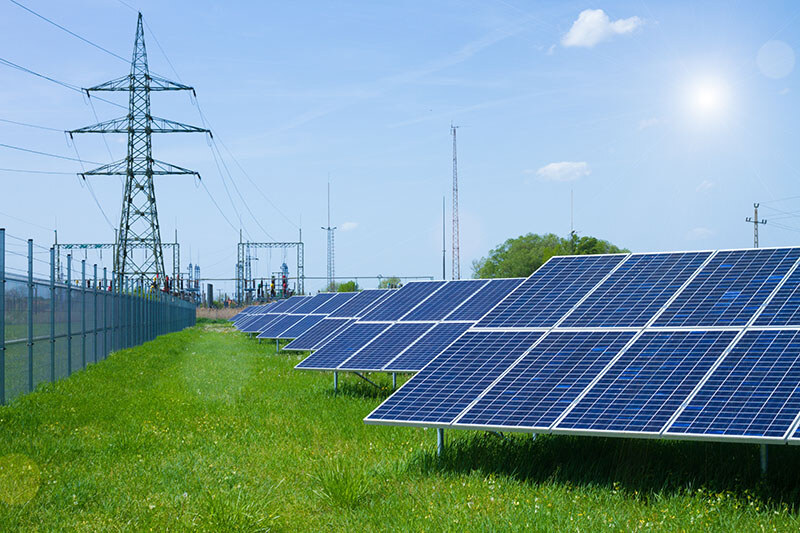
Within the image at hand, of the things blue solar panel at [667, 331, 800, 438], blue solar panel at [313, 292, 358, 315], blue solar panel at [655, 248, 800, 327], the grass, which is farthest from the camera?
blue solar panel at [313, 292, 358, 315]

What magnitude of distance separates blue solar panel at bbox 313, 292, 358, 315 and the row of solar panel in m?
22.8

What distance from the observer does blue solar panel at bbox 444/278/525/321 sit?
16594 mm

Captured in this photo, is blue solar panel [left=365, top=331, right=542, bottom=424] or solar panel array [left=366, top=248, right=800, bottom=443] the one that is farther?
blue solar panel [left=365, top=331, right=542, bottom=424]

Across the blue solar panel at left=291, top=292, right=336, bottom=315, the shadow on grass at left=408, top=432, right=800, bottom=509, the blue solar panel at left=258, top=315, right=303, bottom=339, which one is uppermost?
the blue solar panel at left=291, top=292, right=336, bottom=315

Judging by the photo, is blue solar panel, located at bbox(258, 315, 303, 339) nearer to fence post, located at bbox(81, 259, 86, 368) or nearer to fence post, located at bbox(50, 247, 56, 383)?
fence post, located at bbox(81, 259, 86, 368)

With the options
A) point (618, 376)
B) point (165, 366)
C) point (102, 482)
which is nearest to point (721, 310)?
point (618, 376)

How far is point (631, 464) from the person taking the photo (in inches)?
342

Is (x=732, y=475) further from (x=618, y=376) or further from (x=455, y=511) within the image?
(x=455, y=511)

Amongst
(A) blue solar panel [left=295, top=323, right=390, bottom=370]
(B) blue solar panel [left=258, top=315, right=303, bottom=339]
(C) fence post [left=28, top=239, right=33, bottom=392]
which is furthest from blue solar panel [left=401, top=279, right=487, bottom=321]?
(B) blue solar panel [left=258, top=315, right=303, bottom=339]

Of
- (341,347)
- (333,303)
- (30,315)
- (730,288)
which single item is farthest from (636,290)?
(333,303)

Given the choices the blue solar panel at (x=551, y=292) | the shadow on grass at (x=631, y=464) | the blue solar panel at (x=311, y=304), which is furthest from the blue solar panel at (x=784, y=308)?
the blue solar panel at (x=311, y=304)

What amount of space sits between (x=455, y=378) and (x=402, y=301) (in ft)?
33.7

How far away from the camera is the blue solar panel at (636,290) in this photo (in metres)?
10.3

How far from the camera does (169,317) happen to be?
48500mm
